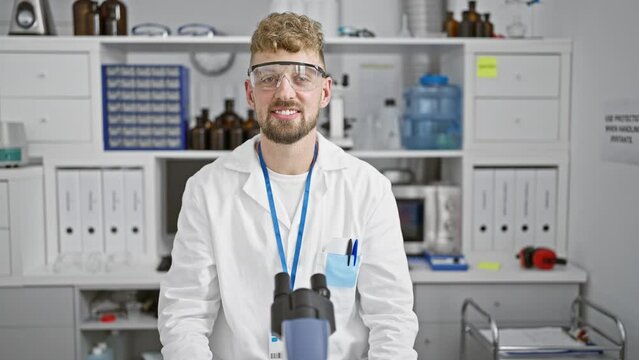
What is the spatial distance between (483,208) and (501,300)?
0.45 metres

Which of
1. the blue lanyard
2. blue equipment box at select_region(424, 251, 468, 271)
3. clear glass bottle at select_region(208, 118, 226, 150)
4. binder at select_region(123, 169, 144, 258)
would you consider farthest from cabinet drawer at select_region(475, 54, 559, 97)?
binder at select_region(123, 169, 144, 258)

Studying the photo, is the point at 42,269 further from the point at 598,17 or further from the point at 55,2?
the point at 598,17

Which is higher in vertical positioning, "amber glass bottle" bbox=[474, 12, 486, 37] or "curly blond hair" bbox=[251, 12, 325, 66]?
"amber glass bottle" bbox=[474, 12, 486, 37]

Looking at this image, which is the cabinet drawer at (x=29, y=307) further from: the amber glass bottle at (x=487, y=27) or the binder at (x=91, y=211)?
the amber glass bottle at (x=487, y=27)

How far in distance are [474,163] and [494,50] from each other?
505mm

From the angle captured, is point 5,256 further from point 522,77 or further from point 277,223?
point 522,77

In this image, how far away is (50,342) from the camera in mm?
2828

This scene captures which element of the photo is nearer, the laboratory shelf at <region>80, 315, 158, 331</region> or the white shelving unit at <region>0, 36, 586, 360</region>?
the laboratory shelf at <region>80, 315, 158, 331</region>

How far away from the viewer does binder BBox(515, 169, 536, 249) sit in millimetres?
3078

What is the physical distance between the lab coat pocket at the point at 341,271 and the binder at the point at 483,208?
4.71 feet

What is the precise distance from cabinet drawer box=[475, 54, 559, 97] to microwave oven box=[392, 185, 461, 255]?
0.48 m

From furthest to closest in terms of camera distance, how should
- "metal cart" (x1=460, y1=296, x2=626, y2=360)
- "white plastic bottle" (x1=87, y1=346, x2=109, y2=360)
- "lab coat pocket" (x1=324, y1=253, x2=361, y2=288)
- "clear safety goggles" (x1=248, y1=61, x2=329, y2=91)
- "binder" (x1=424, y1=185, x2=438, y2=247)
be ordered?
"binder" (x1=424, y1=185, x2=438, y2=247), "white plastic bottle" (x1=87, y1=346, x2=109, y2=360), "metal cart" (x1=460, y1=296, x2=626, y2=360), "lab coat pocket" (x1=324, y1=253, x2=361, y2=288), "clear safety goggles" (x1=248, y1=61, x2=329, y2=91)

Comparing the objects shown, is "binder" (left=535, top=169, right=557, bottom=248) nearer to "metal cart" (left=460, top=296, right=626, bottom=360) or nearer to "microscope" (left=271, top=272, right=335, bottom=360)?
"metal cart" (left=460, top=296, right=626, bottom=360)

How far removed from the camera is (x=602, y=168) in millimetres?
2715
